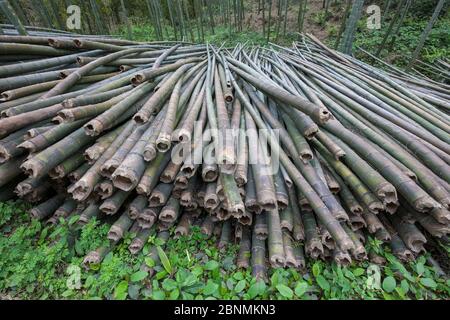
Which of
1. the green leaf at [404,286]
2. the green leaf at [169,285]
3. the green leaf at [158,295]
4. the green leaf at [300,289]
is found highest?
the green leaf at [169,285]

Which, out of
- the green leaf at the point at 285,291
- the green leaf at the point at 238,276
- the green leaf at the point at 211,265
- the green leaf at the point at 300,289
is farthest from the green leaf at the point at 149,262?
the green leaf at the point at 300,289

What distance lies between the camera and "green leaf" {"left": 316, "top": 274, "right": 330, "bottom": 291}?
189cm

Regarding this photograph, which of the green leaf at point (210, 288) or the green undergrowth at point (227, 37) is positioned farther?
the green undergrowth at point (227, 37)

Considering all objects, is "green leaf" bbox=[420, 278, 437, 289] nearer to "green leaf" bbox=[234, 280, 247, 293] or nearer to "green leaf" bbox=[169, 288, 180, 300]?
"green leaf" bbox=[234, 280, 247, 293]

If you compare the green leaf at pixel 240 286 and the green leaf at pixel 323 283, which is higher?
the green leaf at pixel 240 286

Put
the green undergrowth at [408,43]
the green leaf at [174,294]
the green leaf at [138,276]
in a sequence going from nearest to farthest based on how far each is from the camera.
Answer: the green leaf at [174,294]
the green leaf at [138,276]
the green undergrowth at [408,43]

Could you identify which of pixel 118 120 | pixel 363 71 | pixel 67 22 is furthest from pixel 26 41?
pixel 67 22

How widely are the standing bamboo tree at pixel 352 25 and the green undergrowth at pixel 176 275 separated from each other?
14.1ft

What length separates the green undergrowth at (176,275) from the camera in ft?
6.15

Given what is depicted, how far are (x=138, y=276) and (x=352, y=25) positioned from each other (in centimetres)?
537

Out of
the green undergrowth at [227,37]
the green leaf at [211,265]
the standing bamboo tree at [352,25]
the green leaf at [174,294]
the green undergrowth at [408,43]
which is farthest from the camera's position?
the green undergrowth at [227,37]

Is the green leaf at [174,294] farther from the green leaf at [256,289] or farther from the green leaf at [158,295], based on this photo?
the green leaf at [256,289]
